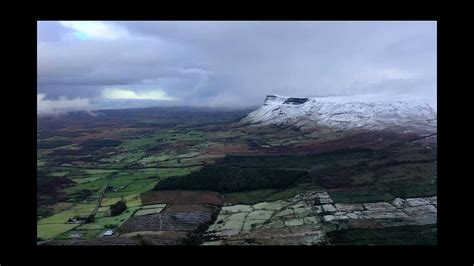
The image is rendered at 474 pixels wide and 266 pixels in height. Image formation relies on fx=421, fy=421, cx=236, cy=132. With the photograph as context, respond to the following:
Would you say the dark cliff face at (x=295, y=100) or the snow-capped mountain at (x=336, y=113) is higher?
the dark cliff face at (x=295, y=100)

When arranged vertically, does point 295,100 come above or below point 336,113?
above

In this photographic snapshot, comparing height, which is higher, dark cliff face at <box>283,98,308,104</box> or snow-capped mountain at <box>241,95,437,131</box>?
dark cliff face at <box>283,98,308,104</box>
